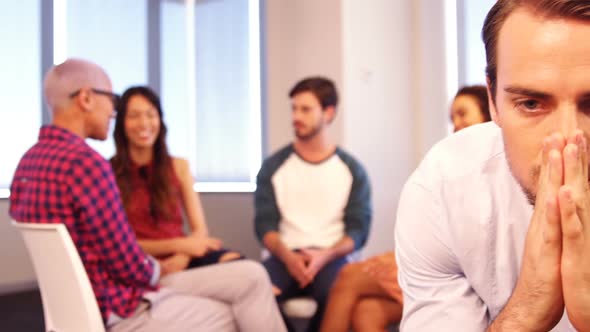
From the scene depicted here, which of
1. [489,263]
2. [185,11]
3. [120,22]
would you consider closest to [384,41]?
[185,11]

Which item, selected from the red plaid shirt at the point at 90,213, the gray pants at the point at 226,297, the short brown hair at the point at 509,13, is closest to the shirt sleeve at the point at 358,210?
the gray pants at the point at 226,297

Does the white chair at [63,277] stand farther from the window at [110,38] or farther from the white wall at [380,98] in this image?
the window at [110,38]

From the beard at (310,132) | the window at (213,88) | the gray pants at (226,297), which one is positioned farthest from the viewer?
the window at (213,88)

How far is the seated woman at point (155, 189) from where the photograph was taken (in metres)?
2.60

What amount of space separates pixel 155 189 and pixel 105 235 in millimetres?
904

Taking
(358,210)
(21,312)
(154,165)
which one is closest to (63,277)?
(154,165)

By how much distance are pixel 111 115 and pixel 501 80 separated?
159cm

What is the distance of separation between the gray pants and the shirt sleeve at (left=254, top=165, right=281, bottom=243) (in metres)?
0.74

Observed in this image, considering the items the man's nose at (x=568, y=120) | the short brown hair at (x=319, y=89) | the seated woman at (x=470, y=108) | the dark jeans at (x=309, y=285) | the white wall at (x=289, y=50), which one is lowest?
the dark jeans at (x=309, y=285)

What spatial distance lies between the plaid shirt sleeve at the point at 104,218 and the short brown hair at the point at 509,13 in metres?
1.20

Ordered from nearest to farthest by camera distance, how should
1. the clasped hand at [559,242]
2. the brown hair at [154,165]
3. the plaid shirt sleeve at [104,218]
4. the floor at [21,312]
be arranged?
the clasped hand at [559,242] < the plaid shirt sleeve at [104,218] < the brown hair at [154,165] < the floor at [21,312]

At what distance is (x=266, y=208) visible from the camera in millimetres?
3076

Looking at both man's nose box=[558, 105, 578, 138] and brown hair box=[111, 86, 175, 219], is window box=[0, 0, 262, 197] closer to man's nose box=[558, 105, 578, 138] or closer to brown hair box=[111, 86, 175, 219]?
brown hair box=[111, 86, 175, 219]

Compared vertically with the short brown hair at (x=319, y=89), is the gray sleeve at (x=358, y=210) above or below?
below
